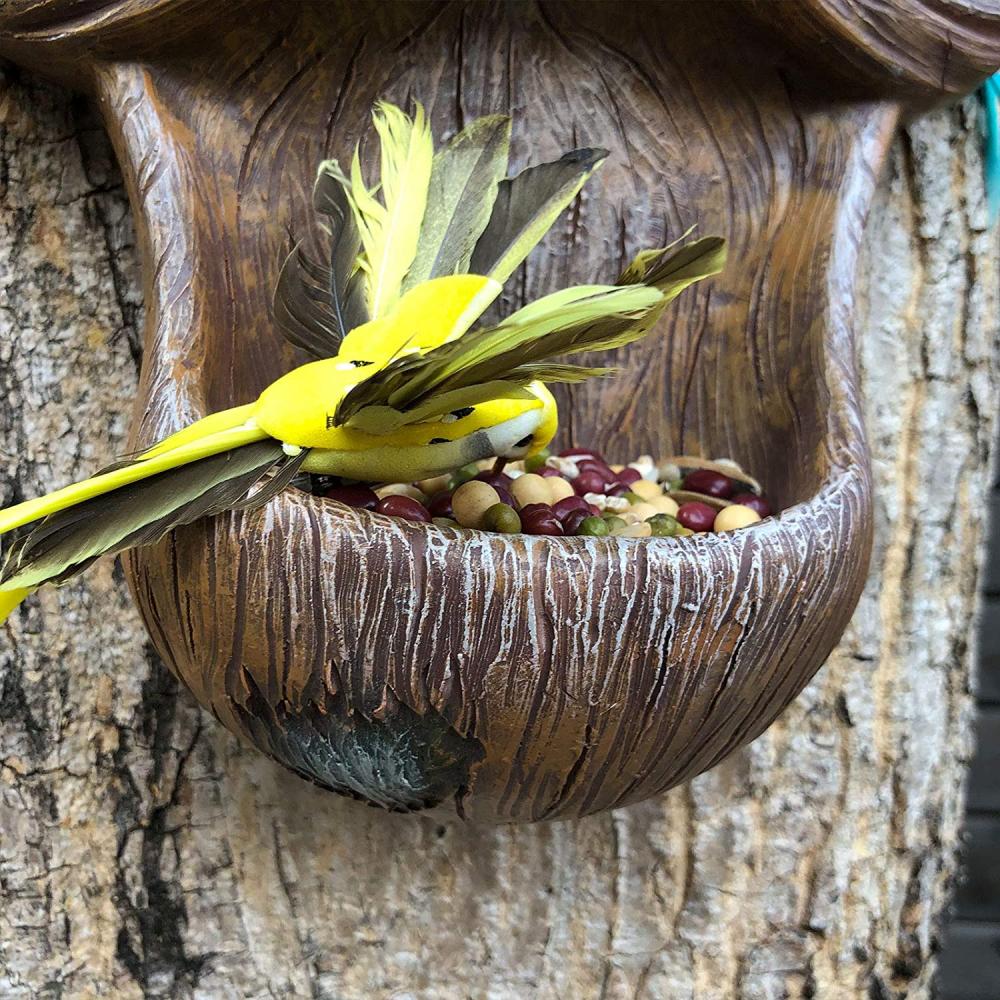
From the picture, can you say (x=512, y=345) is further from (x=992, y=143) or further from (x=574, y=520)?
(x=992, y=143)

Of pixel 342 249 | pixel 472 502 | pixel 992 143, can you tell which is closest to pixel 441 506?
pixel 472 502

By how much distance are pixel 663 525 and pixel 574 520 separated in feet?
0.13

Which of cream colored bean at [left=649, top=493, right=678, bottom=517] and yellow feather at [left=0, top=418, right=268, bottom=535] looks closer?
yellow feather at [left=0, top=418, right=268, bottom=535]

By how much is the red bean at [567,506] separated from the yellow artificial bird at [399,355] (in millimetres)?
30

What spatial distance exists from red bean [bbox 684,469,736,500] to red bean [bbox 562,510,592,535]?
0.31 feet

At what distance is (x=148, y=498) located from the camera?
1.21 ft

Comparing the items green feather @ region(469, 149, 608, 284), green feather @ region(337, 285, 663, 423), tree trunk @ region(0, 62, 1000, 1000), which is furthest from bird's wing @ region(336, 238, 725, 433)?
tree trunk @ region(0, 62, 1000, 1000)

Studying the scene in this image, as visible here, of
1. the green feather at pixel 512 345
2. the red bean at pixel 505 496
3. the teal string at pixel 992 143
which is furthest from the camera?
the teal string at pixel 992 143

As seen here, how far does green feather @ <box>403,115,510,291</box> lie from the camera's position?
46cm

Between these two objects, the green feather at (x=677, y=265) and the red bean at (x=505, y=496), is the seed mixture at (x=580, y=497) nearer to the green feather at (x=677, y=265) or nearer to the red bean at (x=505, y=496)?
the red bean at (x=505, y=496)

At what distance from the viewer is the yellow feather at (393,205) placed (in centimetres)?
46

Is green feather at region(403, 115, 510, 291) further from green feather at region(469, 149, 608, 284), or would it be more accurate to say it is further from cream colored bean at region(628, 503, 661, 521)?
cream colored bean at region(628, 503, 661, 521)

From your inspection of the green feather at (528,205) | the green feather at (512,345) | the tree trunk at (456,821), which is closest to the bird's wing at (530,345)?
the green feather at (512,345)

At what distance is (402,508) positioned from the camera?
1.38 ft
